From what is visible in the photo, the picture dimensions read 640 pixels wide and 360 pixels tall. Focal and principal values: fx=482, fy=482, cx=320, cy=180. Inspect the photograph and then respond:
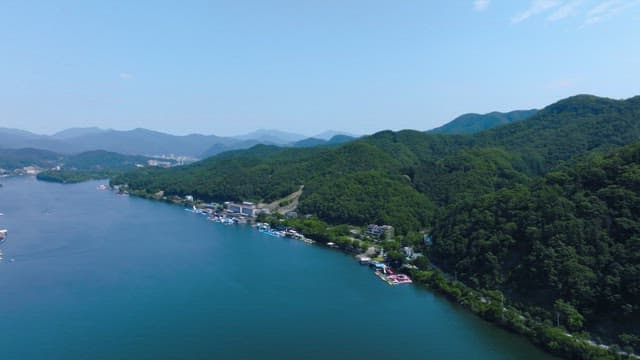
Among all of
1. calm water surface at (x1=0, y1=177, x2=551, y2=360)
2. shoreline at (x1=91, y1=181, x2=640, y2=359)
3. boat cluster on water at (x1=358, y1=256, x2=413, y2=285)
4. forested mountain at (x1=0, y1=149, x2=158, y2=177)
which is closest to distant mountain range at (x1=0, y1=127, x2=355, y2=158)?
forested mountain at (x1=0, y1=149, x2=158, y2=177)

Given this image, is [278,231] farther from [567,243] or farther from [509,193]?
[567,243]

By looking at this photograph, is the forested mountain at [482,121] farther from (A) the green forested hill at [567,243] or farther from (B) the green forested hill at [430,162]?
(A) the green forested hill at [567,243]

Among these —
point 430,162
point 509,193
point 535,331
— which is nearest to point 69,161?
point 430,162

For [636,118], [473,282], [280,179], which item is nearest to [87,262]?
[473,282]

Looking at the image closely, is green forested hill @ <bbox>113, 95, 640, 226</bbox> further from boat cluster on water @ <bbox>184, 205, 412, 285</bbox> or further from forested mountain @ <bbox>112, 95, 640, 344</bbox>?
boat cluster on water @ <bbox>184, 205, 412, 285</bbox>

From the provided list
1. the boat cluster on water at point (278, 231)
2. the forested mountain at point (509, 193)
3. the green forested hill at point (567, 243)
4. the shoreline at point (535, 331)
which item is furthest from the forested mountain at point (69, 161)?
the shoreline at point (535, 331)

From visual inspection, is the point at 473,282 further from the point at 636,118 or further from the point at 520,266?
the point at 636,118
